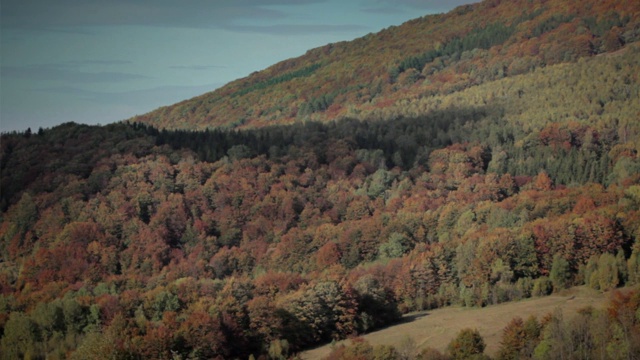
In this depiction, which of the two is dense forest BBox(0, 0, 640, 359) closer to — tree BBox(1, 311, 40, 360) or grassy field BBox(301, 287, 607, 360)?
tree BBox(1, 311, 40, 360)

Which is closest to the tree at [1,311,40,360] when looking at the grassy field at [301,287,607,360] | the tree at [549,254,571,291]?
the grassy field at [301,287,607,360]

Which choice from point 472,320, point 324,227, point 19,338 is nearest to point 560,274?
point 472,320

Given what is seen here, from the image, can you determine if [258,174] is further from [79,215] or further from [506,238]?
[506,238]

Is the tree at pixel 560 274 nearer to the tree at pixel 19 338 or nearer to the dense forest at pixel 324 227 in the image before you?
the dense forest at pixel 324 227

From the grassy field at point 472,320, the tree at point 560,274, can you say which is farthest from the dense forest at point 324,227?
the grassy field at point 472,320

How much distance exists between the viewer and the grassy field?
8206 centimetres

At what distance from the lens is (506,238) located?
350 ft

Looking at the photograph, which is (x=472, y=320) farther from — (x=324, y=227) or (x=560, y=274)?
(x=324, y=227)

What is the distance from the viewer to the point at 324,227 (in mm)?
136750

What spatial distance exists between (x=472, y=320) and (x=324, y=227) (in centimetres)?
5115

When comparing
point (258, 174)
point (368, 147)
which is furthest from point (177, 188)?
point (368, 147)

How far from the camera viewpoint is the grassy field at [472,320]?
82062 millimetres

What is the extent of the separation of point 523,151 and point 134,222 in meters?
63.3

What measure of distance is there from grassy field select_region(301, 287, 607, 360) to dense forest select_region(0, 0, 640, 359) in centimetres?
227
